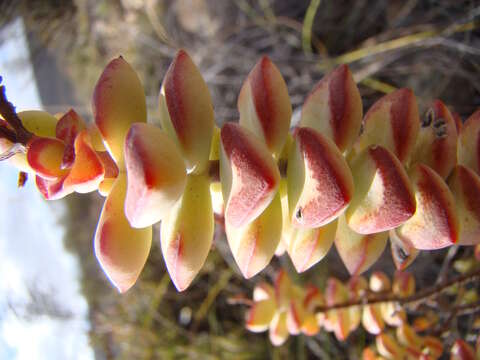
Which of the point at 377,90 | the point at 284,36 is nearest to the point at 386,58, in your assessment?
the point at 377,90

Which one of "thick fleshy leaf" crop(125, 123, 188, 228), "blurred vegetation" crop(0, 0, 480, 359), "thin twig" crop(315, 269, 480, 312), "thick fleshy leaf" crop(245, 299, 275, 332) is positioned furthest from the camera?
"blurred vegetation" crop(0, 0, 480, 359)

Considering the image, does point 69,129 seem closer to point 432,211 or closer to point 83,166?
point 83,166

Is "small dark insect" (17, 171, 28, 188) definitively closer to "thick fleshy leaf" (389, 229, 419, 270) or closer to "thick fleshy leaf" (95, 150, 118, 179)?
"thick fleshy leaf" (95, 150, 118, 179)

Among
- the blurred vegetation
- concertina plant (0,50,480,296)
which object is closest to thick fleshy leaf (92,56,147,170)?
concertina plant (0,50,480,296)

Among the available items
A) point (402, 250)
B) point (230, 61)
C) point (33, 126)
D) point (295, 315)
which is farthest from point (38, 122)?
point (230, 61)

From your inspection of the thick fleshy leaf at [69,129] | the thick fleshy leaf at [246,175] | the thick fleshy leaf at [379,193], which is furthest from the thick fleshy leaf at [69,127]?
the thick fleshy leaf at [379,193]

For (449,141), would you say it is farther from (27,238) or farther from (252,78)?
(27,238)

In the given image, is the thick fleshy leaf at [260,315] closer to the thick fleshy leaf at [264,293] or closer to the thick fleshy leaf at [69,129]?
the thick fleshy leaf at [264,293]
